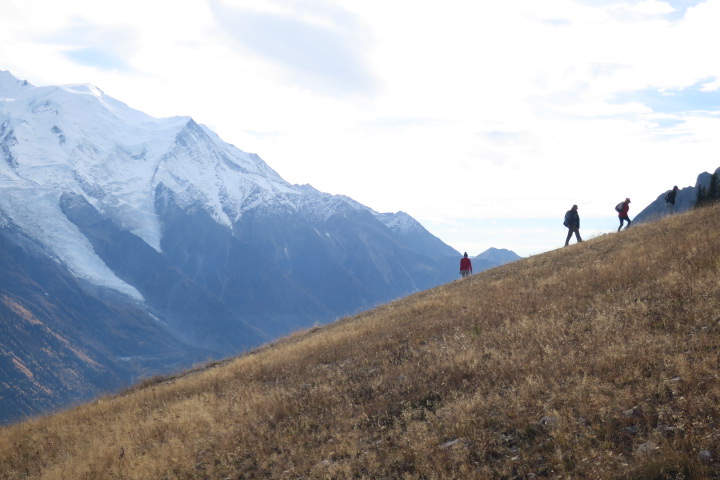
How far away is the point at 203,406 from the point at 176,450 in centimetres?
304

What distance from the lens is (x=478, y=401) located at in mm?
9148

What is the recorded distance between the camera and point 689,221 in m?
19.3

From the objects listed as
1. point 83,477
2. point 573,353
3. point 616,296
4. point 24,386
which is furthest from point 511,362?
point 24,386

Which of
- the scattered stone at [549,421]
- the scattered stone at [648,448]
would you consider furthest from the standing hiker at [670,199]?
the scattered stone at [648,448]

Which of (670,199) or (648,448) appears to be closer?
(648,448)

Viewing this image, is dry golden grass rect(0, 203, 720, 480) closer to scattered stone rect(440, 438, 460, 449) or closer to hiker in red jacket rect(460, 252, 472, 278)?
scattered stone rect(440, 438, 460, 449)

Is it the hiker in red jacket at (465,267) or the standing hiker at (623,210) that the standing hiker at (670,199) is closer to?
the standing hiker at (623,210)

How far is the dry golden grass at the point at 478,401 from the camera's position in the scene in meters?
7.11

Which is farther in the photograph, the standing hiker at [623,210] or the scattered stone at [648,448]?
the standing hiker at [623,210]

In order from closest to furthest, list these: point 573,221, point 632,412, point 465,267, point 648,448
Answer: point 648,448 < point 632,412 < point 573,221 < point 465,267

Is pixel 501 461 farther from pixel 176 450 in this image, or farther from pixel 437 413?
pixel 176 450

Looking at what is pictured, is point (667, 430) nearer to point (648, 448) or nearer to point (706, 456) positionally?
point (648, 448)

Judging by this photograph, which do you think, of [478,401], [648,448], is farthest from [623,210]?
[648,448]

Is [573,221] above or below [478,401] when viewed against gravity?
above
